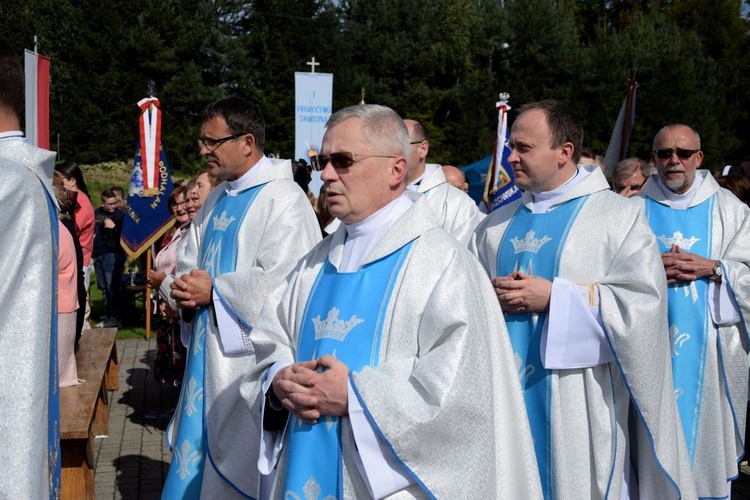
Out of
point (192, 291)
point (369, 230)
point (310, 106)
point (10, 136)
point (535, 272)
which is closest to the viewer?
point (10, 136)

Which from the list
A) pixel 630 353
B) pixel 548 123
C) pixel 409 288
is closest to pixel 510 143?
pixel 548 123

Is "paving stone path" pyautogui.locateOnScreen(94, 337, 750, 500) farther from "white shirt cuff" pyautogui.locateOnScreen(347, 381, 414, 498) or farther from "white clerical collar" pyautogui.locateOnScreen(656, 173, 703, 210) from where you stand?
"white shirt cuff" pyautogui.locateOnScreen(347, 381, 414, 498)

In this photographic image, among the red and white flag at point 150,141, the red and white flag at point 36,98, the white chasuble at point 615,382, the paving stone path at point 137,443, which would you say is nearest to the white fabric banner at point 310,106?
the red and white flag at point 150,141

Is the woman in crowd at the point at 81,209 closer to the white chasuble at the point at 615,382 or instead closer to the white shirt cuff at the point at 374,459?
the white chasuble at the point at 615,382

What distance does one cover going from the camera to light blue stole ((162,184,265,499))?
4.43 meters

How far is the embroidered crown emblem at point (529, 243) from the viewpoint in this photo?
13.1 ft

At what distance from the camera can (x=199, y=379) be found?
4488 millimetres

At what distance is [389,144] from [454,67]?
146ft

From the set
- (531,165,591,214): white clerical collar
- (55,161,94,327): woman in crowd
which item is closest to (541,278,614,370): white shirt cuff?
(531,165,591,214): white clerical collar

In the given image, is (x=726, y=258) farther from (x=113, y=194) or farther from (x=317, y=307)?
(x=113, y=194)

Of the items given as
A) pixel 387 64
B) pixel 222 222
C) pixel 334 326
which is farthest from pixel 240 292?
pixel 387 64

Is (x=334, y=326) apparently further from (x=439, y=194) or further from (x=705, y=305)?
(x=439, y=194)

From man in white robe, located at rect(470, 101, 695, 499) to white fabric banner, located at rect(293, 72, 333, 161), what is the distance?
11.0 metres

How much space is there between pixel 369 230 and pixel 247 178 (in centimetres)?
178
